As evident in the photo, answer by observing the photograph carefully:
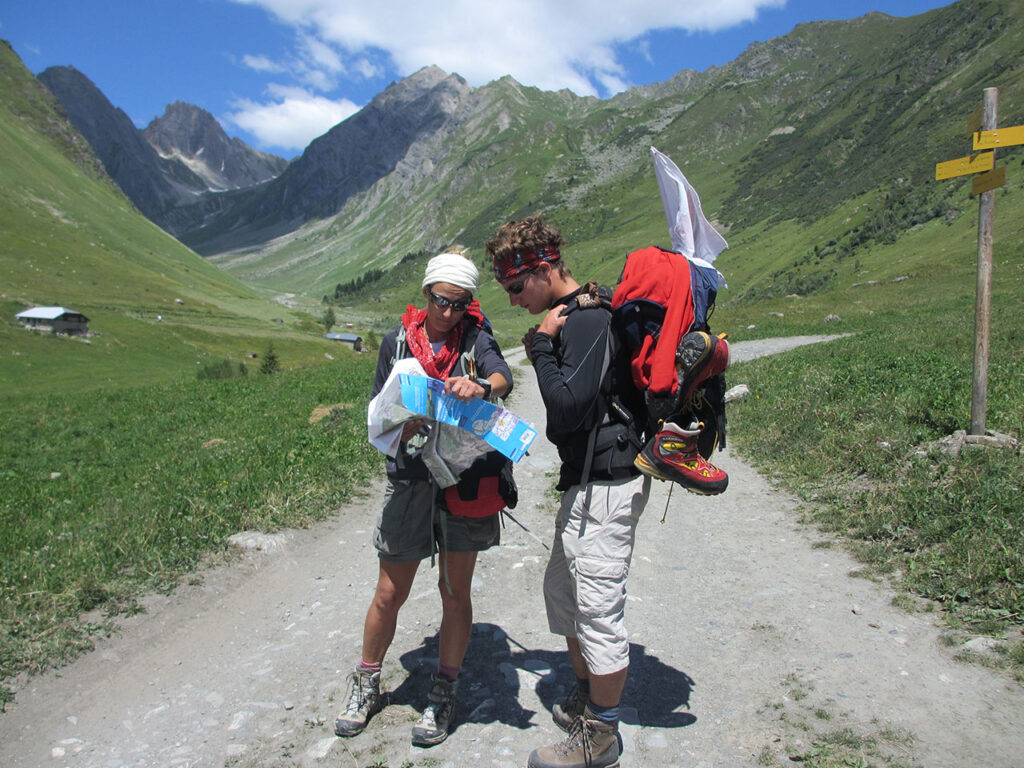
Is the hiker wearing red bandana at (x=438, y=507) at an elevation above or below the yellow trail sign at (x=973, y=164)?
below

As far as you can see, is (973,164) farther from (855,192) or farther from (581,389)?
(855,192)

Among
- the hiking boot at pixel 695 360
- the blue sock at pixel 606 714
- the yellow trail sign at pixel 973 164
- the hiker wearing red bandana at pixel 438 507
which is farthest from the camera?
the yellow trail sign at pixel 973 164

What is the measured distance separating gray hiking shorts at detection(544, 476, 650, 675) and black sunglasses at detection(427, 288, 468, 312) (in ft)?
4.28

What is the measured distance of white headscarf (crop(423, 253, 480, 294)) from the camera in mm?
3973

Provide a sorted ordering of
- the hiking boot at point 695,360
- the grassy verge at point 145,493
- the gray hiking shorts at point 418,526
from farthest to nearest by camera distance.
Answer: the grassy verge at point 145,493
the gray hiking shorts at point 418,526
the hiking boot at point 695,360

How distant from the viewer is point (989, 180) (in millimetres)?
7535

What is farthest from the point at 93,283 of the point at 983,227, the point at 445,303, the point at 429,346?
the point at 983,227

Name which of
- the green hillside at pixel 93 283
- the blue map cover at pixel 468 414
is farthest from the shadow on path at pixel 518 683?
the green hillside at pixel 93 283

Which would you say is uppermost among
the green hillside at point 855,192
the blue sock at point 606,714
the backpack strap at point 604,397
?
the green hillside at point 855,192

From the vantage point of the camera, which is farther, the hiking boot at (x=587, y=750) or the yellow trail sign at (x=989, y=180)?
the yellow trail sign at (x=989, y=180)

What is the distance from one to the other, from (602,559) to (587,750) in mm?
1064

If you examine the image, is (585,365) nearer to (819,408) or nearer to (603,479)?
(603,479)

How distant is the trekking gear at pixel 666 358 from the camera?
11.0 ft

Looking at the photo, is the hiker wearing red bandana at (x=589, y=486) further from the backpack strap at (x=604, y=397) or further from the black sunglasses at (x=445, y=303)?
the black sunglasses at (x=445, y=303)
